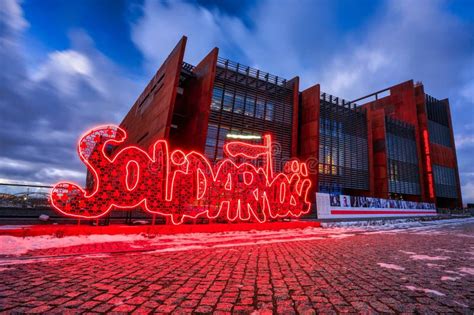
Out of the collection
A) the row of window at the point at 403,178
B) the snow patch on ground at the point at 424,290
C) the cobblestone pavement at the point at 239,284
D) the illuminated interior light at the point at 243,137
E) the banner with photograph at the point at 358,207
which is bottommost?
the cobblestone pavement at the point at 239,284

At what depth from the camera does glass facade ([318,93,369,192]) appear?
2400cm

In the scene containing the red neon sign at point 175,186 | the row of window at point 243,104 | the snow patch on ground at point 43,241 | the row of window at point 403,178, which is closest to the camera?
the snow patch on ground at point 43,241

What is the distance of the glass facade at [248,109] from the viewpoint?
63.1ft

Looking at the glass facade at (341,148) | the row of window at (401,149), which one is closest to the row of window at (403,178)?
the row of window at (401,149)

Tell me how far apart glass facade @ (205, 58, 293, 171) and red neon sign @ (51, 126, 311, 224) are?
6.52 metres

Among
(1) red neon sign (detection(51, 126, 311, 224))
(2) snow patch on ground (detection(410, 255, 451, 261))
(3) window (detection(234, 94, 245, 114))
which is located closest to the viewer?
(2) snow patch on ground (detection(410, 255, 451, 261))

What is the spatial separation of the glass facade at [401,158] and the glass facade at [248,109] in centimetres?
1718

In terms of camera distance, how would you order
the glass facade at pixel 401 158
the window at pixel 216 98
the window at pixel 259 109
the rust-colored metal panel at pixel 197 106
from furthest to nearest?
the glass facade at pixel 401 158 < the window at pixel 259 109 < the window at pixel 216 98 < the rust-colored metal panel at pixel 197 106

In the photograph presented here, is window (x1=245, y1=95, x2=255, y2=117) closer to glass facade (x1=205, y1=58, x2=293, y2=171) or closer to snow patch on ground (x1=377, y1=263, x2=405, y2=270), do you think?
glass facade (x1=205, y1=58, x2=293, y2=171)

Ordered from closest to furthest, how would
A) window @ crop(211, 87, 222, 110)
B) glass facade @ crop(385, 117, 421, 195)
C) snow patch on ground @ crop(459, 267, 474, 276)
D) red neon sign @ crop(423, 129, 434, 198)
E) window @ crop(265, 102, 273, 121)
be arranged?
snow patch on ground @ crop(459, 267, 474, 276) → window @ crop(211, 87, 222, 110) → window @ crop(265, 102, 273, 121) → glass facade @ crop(385, 117, 421, 195) → red neon sign @ crop(423, 129, 434, 198)

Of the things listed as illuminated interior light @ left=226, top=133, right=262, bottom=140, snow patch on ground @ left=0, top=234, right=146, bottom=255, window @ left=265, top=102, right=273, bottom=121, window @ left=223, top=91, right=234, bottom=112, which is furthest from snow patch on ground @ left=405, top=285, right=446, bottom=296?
window @ left=265, top=102, right=273, bottom=121

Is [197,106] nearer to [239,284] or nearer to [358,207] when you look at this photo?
[358,207]

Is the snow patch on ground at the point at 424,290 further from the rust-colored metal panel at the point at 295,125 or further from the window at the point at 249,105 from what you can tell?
the rust-colored metal panel at the point at 295,125

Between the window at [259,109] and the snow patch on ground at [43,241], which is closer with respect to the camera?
the snow patch on ground at [43,241]
